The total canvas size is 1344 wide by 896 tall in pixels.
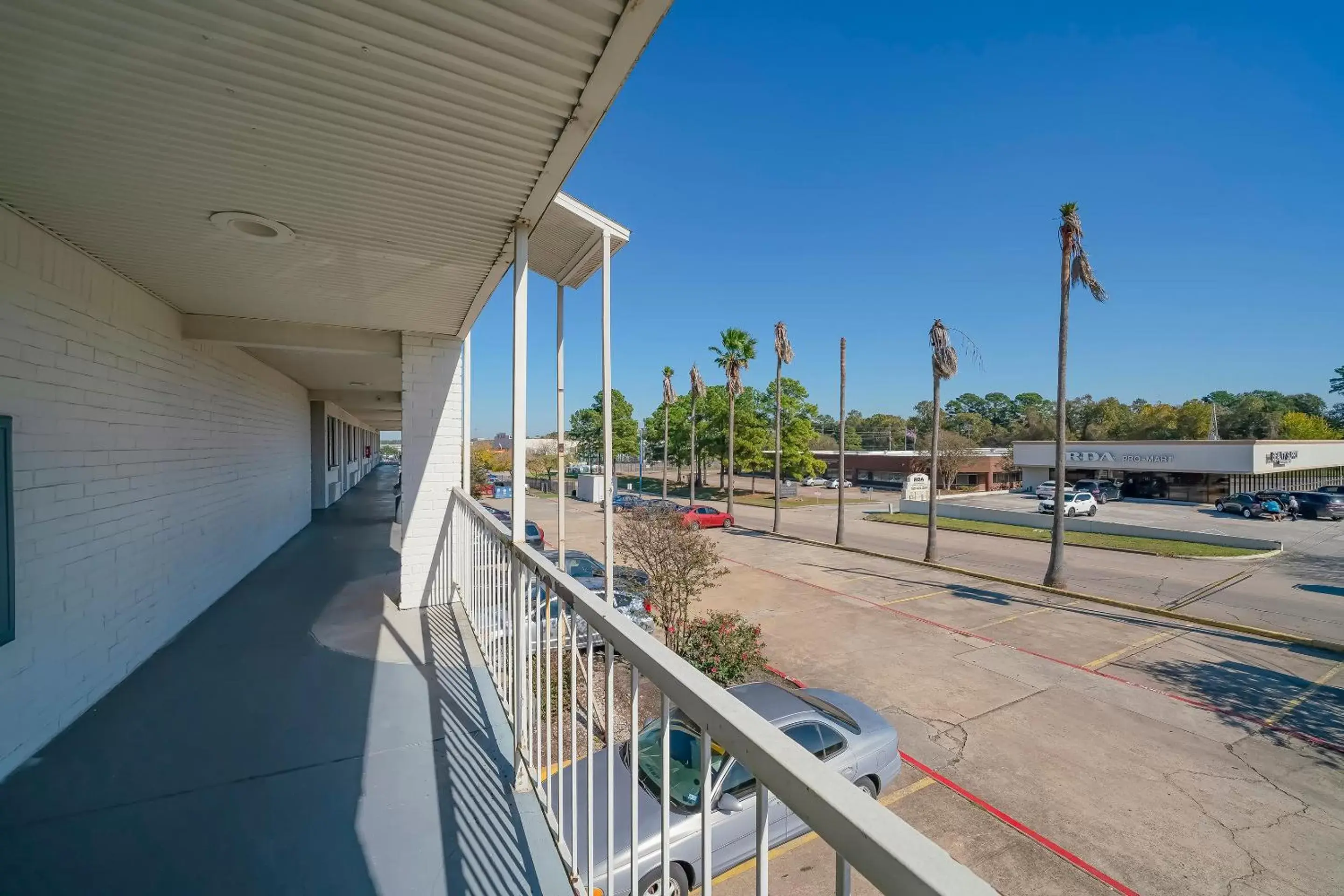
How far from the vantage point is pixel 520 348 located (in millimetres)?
3236

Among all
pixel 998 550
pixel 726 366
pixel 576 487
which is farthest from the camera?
pixel 576 487

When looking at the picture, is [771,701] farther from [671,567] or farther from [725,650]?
[671,567]

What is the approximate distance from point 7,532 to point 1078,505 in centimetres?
3111

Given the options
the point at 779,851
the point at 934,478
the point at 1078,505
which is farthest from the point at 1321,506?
the point at 779,851

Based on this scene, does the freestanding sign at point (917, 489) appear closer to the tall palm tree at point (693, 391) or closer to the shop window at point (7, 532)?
the tall palm tree at point (693, 391)

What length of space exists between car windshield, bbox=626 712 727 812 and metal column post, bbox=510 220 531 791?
0.98m

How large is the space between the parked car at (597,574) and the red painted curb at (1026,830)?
412cm

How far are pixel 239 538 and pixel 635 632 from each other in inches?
290

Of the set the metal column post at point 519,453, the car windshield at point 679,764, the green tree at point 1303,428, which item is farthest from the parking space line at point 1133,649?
the green tree at point 1303,428

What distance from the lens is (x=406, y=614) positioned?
5.56m

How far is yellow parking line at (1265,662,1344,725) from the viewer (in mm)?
6788

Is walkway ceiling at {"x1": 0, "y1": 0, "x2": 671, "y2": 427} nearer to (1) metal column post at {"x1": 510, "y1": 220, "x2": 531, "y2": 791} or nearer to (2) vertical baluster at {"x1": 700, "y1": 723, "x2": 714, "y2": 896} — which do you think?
(1) metal column post at {"x1": 510, "y1": 220, "x2": 531, "y2": 791}

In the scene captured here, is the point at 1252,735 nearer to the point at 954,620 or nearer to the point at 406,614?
the point at 954,620

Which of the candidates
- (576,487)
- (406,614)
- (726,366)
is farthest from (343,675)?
(576,487)
